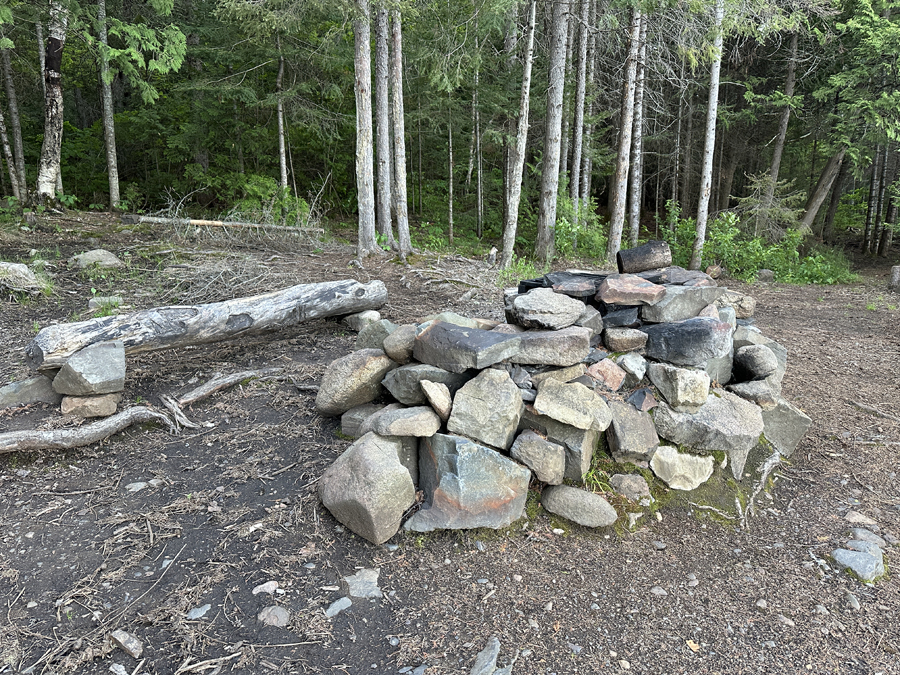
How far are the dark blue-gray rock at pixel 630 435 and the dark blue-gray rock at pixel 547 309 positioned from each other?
2.39 feet

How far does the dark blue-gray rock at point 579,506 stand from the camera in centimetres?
329

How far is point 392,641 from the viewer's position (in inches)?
96.8

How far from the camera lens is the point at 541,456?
337 cm

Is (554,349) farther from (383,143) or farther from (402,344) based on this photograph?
(383,143)

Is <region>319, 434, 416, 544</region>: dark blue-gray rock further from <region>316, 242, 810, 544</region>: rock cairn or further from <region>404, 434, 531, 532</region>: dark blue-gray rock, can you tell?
<region>404, 434, 531, 532</region>: dark blue-gray rock

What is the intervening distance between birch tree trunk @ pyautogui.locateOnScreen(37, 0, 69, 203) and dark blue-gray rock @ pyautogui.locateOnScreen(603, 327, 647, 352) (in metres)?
12.3

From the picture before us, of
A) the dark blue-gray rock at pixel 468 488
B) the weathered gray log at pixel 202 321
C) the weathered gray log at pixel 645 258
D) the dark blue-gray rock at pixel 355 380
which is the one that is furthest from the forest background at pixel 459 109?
the dark blue-gray rock at pixel 468 488

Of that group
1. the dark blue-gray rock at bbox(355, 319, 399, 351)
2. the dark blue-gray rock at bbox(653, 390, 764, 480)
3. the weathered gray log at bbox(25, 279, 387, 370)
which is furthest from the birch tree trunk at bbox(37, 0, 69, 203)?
the dark blue-gray rock at bbox(653, 390, 764, 480)

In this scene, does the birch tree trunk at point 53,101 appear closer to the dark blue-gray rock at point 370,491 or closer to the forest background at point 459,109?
the forest background at point 459,109

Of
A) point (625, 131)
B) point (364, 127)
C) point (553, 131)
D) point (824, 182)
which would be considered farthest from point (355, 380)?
point (824, 182)

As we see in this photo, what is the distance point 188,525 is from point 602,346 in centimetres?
326

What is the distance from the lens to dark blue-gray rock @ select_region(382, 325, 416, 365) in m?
3.89

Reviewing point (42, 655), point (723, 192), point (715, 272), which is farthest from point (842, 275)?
point (42, 655)

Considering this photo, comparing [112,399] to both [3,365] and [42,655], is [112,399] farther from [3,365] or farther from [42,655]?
[42,655]
